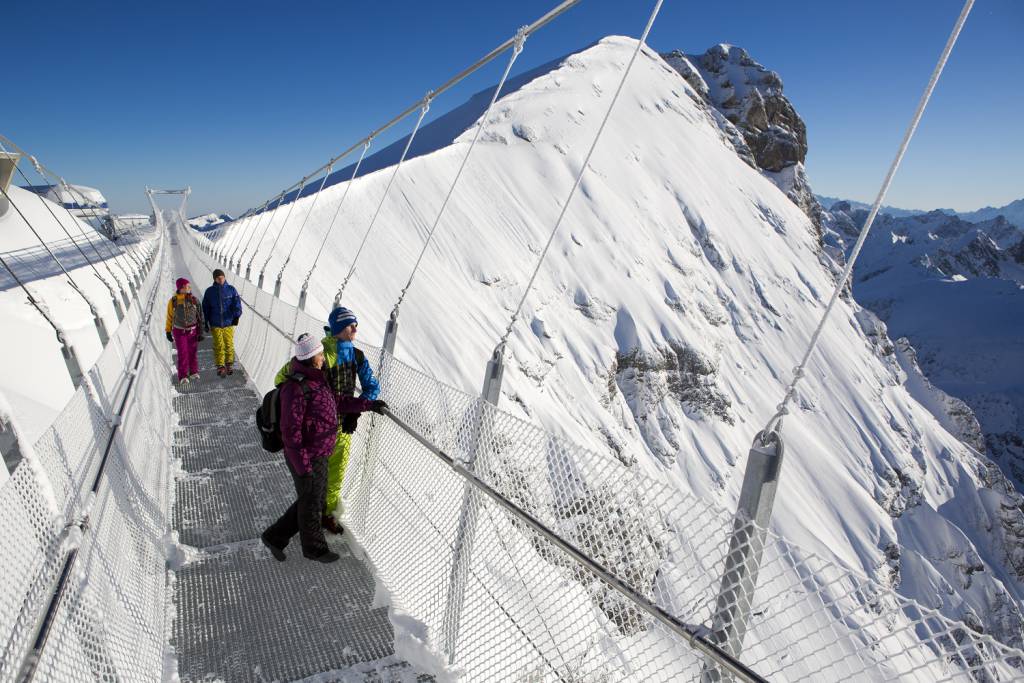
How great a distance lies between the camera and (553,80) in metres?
68.4

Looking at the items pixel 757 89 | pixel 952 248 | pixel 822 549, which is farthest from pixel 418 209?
pixel 952 248

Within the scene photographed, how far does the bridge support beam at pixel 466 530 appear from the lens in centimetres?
282

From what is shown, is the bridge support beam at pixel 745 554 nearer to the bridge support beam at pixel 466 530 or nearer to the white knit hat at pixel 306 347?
the bridge support beam at pixel 466 530

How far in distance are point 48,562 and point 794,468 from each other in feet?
209

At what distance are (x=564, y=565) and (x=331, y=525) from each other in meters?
2.30

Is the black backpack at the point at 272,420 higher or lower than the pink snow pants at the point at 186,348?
lower

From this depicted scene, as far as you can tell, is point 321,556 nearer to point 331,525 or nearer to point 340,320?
point 331,525

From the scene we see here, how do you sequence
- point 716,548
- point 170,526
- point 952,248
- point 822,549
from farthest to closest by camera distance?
point 952,248, point 822,549, point 170,526, point 716,548

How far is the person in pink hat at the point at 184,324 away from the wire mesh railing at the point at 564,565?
4.32 metres

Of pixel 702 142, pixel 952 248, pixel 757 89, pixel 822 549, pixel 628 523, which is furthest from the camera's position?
pixel 952 248

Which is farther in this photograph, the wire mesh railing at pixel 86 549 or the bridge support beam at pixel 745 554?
the wire mesh railing at pixel 86 549

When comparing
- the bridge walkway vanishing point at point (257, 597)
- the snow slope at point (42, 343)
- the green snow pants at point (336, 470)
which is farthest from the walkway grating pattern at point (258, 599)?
the snow slope at point (42, 343)

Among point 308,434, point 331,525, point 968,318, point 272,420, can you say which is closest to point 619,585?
point 308,434

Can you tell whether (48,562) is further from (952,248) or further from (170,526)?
(952,248)
